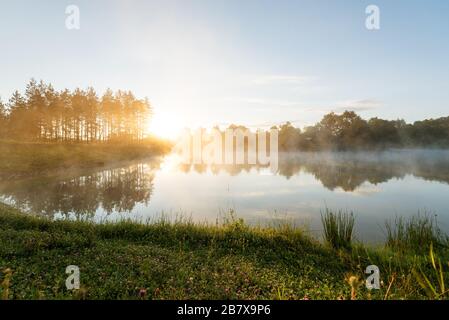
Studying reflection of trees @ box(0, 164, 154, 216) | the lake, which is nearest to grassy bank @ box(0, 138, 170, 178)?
the lake

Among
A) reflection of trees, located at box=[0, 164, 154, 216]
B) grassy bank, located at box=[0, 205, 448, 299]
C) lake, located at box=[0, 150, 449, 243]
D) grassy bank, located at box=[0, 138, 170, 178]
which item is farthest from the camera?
grassy bank, located at box=[0, 138, 170, 178]

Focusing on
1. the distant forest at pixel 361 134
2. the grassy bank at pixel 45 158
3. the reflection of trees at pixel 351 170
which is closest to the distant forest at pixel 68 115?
the grassy bank at pixel 45 158

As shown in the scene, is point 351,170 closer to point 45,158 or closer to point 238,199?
point 238,199

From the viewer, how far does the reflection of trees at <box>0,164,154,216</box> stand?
14805mm

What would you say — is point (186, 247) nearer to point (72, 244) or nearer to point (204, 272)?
point (204, 272)

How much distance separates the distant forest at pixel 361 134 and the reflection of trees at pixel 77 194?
66061mm

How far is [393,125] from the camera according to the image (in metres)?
76.4

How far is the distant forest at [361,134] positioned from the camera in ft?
247

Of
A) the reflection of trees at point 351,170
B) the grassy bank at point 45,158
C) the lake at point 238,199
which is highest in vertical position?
the grassy bank at point 45,158

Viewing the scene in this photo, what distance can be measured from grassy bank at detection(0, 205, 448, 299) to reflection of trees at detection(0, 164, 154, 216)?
5313 millimetres

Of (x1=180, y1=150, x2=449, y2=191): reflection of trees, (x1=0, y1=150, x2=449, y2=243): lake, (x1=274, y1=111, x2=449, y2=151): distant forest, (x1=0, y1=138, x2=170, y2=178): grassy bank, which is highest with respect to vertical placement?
(x1=274, y1=111, x2=449, y2=151): distant forest

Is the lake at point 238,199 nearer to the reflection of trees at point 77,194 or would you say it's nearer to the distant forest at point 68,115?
the reflection of trees at point 77,194

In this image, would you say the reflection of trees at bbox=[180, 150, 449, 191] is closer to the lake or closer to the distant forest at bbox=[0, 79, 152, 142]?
the lake

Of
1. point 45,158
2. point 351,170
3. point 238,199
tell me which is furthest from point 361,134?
point 45,158
